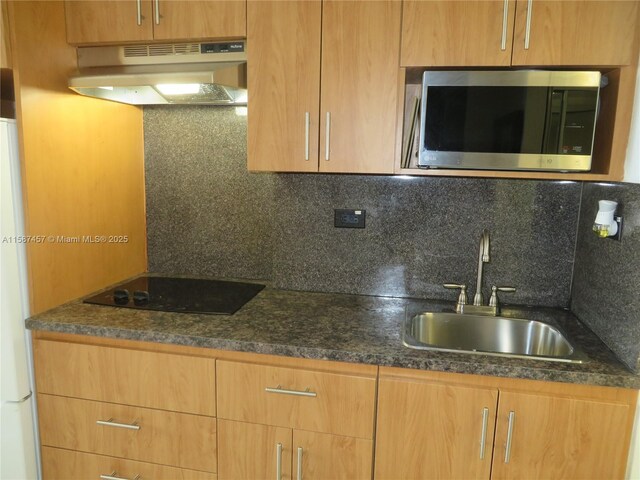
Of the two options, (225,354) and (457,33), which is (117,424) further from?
(457,33)

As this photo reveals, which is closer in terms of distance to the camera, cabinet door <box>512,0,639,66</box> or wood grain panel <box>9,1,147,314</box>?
cabinet door <box>512,0,639,66</box>

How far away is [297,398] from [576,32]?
1466 mm

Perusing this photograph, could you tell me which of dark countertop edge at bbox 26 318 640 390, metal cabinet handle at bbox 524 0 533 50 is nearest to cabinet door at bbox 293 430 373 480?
dark countertop edge at bbox 26 318 640 390

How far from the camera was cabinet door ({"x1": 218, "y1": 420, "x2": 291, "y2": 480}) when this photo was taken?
1.47 metres

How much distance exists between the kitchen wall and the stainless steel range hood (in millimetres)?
342

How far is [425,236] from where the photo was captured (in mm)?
1894

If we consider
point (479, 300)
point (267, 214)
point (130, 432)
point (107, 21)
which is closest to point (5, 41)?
point (107, 21)

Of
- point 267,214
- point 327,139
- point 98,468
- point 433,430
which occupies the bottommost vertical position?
point 98,468

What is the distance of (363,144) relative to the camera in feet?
5.17

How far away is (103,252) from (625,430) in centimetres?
204

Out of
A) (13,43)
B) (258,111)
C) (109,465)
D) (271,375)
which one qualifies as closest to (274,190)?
(258,111)

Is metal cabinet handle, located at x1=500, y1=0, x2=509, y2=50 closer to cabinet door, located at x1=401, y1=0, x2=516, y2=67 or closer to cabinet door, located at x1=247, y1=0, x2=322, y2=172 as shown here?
cabinet door, located at x1=401, y1=0, x2=516, y2=67

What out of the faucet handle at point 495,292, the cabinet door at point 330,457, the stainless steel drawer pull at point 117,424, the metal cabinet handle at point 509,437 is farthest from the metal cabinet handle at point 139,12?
the metal cabinet handle at point 509,437

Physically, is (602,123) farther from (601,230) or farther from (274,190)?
(274,190)
